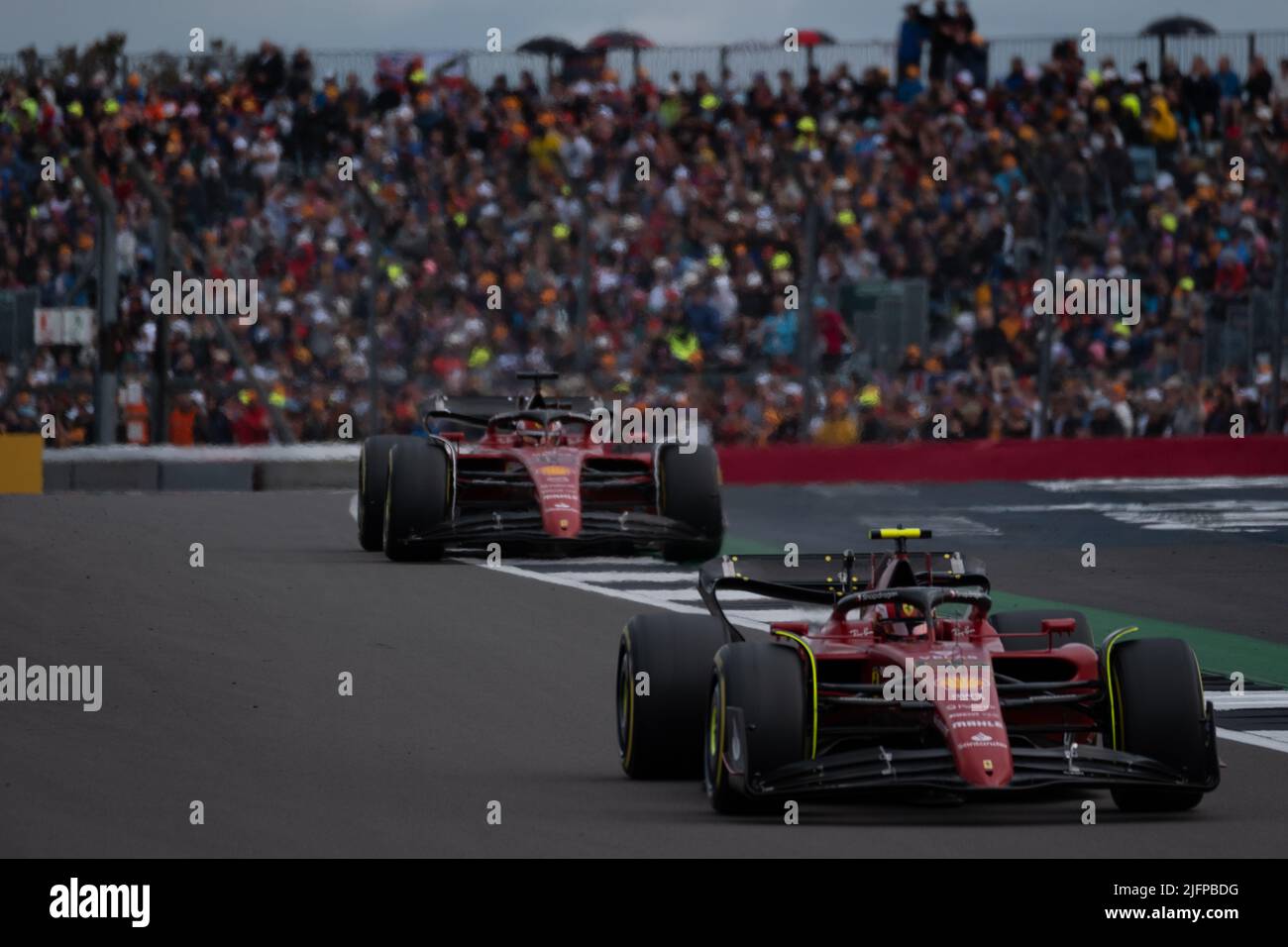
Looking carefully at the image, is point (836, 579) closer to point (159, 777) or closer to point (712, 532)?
point (159, 777)

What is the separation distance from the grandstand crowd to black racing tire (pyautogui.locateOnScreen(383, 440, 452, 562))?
7.36m

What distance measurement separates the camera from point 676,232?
27.6 meters

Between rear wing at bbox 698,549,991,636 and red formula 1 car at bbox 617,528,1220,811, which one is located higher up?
rear wing at bbox 698,549,991,636

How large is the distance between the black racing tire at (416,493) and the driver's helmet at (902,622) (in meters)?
8.74

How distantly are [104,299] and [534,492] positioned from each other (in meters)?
8.38

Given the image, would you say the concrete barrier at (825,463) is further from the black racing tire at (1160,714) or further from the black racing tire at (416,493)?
the black racing tire at (1160,714)

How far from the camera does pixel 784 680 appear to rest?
8234 millimetres

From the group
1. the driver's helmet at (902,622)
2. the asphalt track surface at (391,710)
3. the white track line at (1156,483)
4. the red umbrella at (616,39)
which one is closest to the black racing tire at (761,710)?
the asphalt track surface at (391,710)

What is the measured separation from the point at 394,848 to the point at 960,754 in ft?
5.77

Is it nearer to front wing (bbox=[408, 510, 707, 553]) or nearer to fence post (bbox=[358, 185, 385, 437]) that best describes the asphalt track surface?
front wing (bbox=[408, 510, 707, 553])

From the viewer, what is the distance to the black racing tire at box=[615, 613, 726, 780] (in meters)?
8.99

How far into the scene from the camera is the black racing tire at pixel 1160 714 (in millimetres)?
8367

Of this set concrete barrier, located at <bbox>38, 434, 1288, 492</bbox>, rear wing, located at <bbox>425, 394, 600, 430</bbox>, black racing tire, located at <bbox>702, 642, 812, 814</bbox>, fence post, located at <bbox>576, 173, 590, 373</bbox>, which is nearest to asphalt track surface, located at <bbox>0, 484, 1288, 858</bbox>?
black racing tire, located at <bbox>702, 642, 812, 814</bbox>

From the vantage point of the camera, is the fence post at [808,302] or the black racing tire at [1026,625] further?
the fence post at [808,302]
